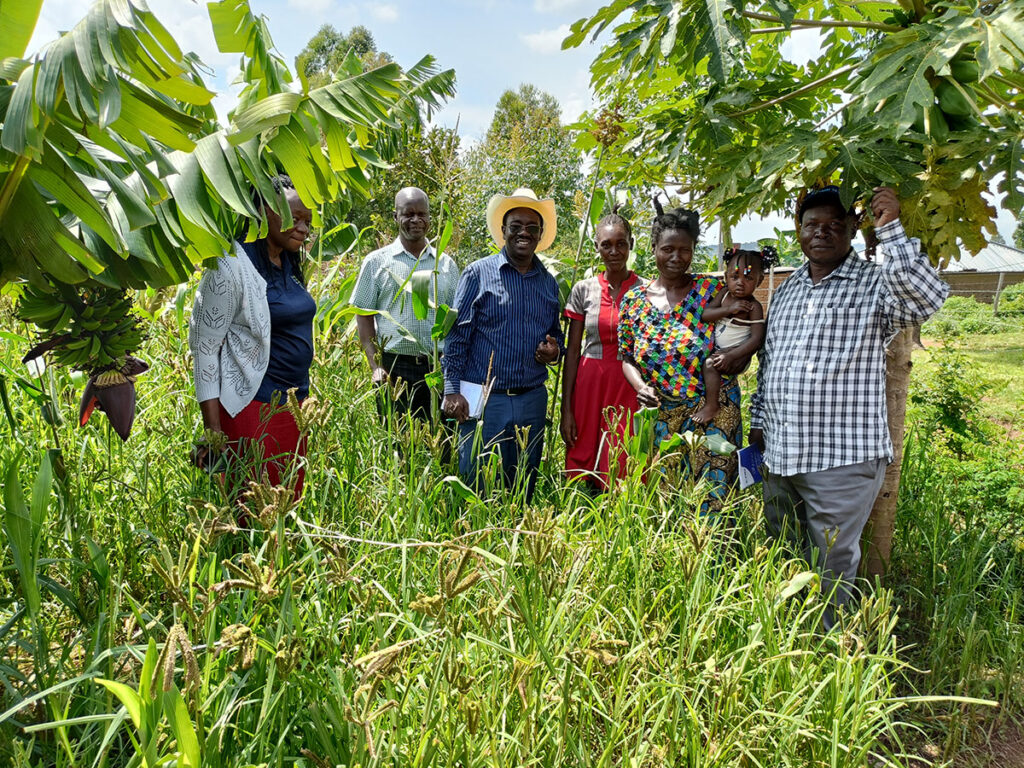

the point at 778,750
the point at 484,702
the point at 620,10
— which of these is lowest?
the point at 778,750

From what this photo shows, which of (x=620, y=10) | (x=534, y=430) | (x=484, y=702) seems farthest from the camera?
(x=534, y=430)

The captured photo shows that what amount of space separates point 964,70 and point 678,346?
145cm

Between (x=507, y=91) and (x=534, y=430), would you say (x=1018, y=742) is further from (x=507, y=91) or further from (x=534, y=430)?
(x=507, y=91)

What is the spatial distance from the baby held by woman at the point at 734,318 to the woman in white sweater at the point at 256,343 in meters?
1.80

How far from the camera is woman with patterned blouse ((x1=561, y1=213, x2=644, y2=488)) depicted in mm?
3354

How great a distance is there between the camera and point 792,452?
2711 mm

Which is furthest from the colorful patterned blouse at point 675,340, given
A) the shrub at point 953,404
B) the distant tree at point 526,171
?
the distant tree at point 526,171

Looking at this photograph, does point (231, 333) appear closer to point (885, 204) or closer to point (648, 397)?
point (648, 397)

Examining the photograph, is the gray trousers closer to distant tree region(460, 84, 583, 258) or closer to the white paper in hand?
the white paper in hand

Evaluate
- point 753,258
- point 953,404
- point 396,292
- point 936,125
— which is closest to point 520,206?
point 396,292

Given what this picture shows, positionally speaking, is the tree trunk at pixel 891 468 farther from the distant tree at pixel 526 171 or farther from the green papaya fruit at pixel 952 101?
the distant tree at pixel 526 171

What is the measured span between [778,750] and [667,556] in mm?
659

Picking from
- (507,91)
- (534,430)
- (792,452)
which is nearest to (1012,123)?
(792,452)

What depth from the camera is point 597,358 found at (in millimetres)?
3441
